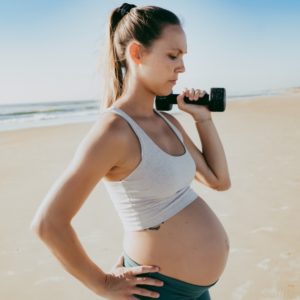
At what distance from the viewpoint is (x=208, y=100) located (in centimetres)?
196

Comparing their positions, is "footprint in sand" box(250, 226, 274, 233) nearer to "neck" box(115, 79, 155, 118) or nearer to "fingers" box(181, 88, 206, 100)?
"fingers" box(181, 88, 206, 100)

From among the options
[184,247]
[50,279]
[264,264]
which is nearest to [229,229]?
[264,264]

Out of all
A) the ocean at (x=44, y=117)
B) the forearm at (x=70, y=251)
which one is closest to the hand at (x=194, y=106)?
the forearm at (x=70, y=251)

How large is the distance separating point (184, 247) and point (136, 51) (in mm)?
792

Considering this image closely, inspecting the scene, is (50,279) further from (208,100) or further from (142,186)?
(142,186)

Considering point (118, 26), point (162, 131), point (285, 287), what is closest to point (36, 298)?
point (285, 287)

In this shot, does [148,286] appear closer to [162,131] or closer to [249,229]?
[162,131]

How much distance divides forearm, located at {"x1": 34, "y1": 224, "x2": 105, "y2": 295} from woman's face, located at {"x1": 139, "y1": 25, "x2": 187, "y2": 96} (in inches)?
26.1

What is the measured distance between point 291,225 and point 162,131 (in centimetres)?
301

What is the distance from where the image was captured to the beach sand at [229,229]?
315 cm

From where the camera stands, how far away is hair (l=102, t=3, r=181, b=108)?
1.53 meters

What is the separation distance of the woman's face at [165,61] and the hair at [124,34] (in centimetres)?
3

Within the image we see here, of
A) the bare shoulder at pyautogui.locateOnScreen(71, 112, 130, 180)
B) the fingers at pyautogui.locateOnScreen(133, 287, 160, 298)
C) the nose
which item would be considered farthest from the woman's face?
the fingers at pyautogui.locateOnScreen(133, 287, 160, 298)

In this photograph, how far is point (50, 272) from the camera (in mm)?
3494
